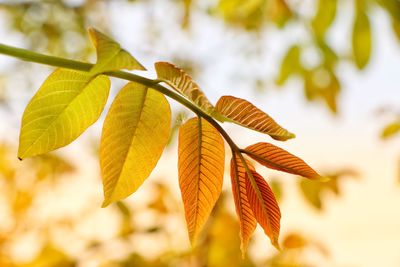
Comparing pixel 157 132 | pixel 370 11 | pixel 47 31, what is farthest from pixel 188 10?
pixel 47 31

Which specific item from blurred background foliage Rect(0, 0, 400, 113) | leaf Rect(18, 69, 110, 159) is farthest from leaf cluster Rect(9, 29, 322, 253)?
blurred background foliage Rect(0, 0, 400, 113)

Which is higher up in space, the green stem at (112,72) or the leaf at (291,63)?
the leaf at (291,63)

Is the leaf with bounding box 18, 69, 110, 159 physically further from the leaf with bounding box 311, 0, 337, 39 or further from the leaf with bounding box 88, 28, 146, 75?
the leaf with bounding box 311, 0, 337, 39

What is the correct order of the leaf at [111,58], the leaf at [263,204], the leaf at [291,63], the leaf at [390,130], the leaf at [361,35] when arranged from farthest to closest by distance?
the leaf at [291,63] < the leaf at [390,130] < the leaf at [361,35] < the leaf at [263,204] < the leaf at [111,58]

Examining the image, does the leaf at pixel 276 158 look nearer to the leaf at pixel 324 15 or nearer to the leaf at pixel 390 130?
the leaf at pixel 324 15

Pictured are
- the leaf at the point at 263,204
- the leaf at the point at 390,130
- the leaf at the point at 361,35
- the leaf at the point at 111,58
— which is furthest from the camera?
the leaf at the point at 390,130

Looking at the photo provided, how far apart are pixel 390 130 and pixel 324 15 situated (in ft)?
1.46

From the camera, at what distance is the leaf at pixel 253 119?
53 cm

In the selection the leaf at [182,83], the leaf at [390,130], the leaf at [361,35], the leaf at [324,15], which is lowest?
the leaf at [182,83]

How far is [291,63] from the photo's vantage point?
2.19 meters

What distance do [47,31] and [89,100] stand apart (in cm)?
284

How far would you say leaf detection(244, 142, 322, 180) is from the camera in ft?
1.92

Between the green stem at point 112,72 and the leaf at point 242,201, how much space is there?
0.03m

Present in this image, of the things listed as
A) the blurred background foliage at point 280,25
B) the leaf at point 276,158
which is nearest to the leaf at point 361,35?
the blurred background foliage at point 280,25
